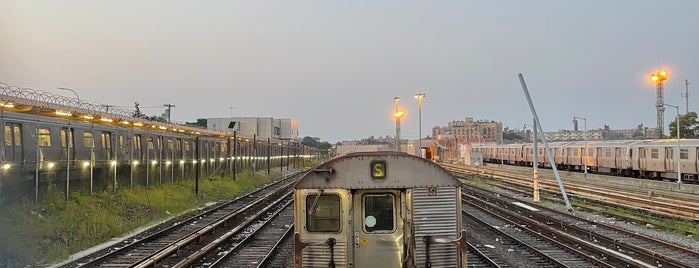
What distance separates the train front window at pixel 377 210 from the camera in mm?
8805

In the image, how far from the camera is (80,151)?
2561 centimetres

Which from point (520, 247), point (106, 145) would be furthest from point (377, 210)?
point (106, 145)

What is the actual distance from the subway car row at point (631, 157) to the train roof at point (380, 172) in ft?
112

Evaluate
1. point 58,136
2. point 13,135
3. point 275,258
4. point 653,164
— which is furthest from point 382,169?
point 653,164

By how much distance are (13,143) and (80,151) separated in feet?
19.1

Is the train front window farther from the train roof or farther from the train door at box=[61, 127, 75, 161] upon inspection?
the train door at box=[61, 127, 75, 161]

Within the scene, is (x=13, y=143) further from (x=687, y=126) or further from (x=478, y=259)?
(x=687, y=126)

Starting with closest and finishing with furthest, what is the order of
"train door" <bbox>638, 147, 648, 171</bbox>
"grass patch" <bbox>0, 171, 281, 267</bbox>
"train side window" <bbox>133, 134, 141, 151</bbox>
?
"grass patch" <bbox>0, 171, 281, 267</bbox> < "train side window" <bbox>133, 134, 141, 151</bbox> < "train door" <bbox>638, 147, 648, 171</bbox>

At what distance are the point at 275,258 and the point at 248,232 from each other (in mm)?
5393

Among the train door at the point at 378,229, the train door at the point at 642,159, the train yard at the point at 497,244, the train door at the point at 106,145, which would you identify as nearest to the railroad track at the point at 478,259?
the train yard at the point at 497,244

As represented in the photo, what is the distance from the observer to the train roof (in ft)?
28.5

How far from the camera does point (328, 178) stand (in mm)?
8805

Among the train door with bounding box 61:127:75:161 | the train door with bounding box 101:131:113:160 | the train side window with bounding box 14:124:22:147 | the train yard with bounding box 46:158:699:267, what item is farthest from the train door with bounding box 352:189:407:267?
the train door with bounding box 101:131:113:160

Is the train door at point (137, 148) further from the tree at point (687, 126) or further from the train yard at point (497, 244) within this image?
the tree at point (687, 126)
